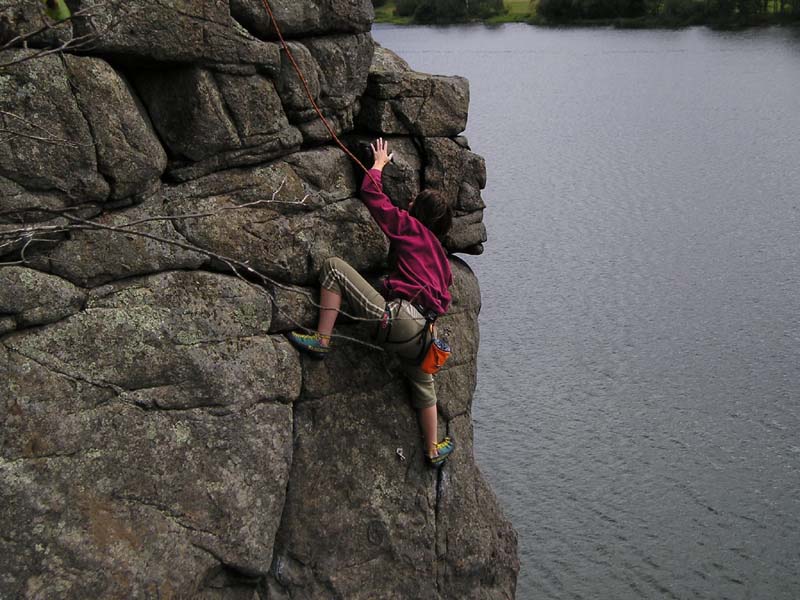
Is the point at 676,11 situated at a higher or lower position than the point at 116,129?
lower

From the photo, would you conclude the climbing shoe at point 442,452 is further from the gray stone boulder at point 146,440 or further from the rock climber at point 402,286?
the gray stone boulder at point 146,440

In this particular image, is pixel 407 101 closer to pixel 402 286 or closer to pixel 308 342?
pixel 402 286

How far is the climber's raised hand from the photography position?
11.5 meters

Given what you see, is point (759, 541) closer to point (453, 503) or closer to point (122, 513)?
point (453, 503)

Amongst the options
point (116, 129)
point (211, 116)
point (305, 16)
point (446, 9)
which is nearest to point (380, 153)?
point (305, 16)

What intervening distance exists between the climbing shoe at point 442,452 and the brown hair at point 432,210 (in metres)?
2.37

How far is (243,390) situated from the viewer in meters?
10.5

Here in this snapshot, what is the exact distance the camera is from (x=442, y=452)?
39.7 ft

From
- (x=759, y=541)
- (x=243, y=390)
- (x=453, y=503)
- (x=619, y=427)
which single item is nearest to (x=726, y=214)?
(x=619, y=427)

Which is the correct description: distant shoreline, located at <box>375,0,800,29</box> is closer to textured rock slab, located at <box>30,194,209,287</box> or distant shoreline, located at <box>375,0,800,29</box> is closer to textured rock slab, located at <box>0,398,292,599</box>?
textured rock slab, located at <box>0,398,292,599</box>

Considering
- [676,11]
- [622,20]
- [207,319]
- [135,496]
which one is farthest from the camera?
[622,20]

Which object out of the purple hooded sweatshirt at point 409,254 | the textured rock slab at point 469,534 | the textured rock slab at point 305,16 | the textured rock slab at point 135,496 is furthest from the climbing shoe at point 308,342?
the textured rock slab at point 305,16

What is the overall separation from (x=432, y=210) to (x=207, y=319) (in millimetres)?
2636

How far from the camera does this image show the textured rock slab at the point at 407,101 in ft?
39.2
